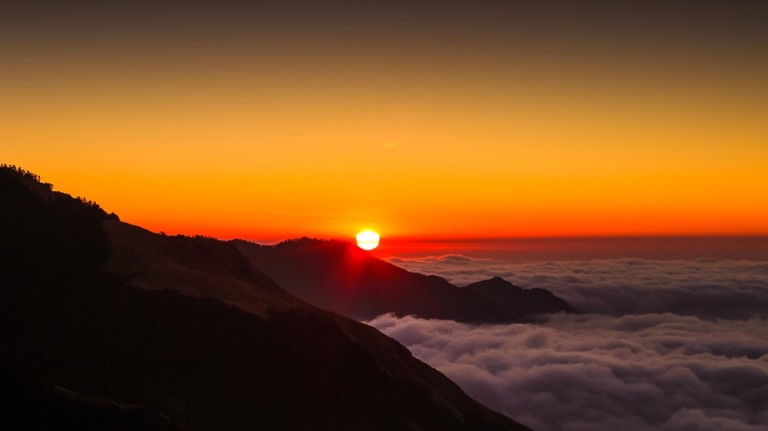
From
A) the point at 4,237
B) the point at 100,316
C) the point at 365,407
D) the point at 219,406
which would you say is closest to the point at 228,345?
the point at 219,406

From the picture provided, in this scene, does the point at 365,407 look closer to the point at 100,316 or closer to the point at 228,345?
the point at 228,345

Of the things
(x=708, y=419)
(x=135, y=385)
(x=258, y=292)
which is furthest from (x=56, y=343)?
(x=708, y=419)

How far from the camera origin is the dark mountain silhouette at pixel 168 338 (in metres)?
33.0

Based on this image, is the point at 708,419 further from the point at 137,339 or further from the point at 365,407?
the point at 137,339

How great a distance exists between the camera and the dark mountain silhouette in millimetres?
33000

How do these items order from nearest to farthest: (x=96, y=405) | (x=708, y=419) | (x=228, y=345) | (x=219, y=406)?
(x=96, y=405), (x=219, y=406), (x=228, y=345), (x=708, y=419)

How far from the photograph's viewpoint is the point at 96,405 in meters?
22.2

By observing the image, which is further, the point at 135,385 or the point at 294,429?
the point at 294,429

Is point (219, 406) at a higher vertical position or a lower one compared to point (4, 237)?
lower

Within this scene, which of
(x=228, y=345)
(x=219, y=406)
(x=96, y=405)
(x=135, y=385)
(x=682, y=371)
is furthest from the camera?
(x=682, y=371)

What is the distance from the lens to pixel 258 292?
48281mm

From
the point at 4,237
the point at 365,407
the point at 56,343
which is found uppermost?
the point at 4,237

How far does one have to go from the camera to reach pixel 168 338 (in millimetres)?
36938

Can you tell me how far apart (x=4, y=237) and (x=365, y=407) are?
26.5m
